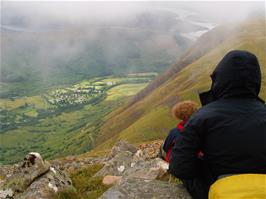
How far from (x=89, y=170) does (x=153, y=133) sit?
112951mm

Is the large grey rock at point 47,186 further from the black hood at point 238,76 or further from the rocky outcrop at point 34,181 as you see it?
the black hood at point 238,76

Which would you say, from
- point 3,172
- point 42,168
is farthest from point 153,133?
point 42,168

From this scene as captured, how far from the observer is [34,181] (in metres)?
18.0

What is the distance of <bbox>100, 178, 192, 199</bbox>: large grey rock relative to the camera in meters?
12.6

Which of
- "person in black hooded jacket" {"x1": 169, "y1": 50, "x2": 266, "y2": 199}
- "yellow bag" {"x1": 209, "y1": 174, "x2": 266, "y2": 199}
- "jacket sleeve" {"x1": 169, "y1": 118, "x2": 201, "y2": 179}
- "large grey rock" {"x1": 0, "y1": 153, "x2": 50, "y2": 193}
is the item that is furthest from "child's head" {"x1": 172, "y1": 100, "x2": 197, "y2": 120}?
"large grey rock" {"x1": 0, "y1": 153, "x2": 50, "y2": 193}

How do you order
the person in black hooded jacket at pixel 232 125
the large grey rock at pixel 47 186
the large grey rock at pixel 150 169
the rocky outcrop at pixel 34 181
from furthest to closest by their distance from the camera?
the rocky outcrop at pixel 34 181 < the large grey rock at pixel 47 186 < the large grey rock at pixel 150 169 < the person in black hooded jacket at pixel 232 125

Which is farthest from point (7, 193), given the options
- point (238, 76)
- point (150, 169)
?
point (238, 76)

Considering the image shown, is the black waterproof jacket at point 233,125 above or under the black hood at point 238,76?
under

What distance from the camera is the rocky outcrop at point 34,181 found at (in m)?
17.0

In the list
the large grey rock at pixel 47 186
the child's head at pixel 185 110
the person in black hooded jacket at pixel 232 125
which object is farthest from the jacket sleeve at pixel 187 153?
the large grey rock at pixel 47 186

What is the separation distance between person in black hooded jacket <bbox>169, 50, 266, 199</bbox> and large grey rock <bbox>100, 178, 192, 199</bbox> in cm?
254

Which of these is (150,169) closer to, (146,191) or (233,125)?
(146,191)

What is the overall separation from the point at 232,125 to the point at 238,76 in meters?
1.11

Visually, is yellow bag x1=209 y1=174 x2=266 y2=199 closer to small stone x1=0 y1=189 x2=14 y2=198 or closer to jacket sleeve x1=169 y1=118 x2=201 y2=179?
jacket sleeve x1=169 y1=118 x2=201 y2=179
